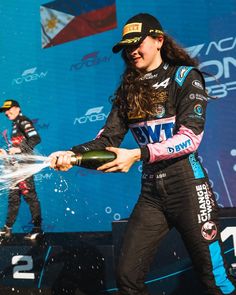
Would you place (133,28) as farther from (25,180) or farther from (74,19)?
(74,19)

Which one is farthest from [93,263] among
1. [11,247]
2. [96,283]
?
[11,247]

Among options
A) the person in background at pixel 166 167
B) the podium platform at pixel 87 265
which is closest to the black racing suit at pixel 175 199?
the person in background at pixel 166 167

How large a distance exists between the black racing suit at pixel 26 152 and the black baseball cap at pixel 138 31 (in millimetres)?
3845

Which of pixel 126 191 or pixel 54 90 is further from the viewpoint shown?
pixel 54 90

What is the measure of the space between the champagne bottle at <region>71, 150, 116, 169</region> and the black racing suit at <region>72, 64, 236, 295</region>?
29 cm

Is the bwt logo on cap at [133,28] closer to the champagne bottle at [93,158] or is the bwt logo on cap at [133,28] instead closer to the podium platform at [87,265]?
the champagne bottle at [93,158]

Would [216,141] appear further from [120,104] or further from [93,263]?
[120,104]

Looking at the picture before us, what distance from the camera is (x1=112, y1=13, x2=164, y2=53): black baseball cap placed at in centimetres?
257

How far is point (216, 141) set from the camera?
5.93 meters

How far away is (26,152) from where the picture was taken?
6.43m

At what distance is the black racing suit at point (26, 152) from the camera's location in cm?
632

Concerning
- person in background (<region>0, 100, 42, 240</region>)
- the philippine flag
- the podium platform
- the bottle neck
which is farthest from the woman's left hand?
the philippine flag

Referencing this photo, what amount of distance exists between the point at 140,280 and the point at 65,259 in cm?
212

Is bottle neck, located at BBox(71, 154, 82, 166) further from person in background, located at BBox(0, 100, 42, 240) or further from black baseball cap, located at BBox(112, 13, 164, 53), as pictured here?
person in background, located at BBox(0, 100, 42, 240)
